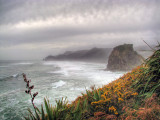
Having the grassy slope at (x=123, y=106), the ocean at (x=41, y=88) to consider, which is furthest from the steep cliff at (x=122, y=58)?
the grassy slope at (x=123, y=106)

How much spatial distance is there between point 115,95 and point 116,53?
Answer: 44283mm

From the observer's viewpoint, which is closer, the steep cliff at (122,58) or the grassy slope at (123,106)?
the grassy slope at (123,106)

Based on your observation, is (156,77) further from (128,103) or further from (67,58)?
(67,58)

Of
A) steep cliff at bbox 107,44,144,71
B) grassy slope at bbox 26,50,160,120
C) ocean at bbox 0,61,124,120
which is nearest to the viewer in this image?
grassy slope at bbox 26,50,160,120

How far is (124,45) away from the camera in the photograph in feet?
154

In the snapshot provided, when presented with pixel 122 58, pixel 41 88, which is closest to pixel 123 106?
pixel 41 88

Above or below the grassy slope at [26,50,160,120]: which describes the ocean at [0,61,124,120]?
below

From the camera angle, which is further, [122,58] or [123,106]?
[122,58]

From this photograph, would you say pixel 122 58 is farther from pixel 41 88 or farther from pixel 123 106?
pixel 123 106

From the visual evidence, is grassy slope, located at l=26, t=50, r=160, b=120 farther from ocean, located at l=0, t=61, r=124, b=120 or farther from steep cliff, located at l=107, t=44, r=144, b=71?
steep cliff, located at l=107, t=44, r=144, b=71

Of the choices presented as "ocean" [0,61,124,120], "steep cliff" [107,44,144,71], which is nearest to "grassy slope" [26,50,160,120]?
"ocean" [0,61,124,120]

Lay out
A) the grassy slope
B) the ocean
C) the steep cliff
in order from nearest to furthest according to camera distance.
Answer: the grassy slope
the ocean
the steep cliff

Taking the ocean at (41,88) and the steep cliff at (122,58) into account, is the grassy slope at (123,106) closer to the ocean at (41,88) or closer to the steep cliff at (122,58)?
the ocean at (41,88)

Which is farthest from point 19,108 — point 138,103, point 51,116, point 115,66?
point 115,66
